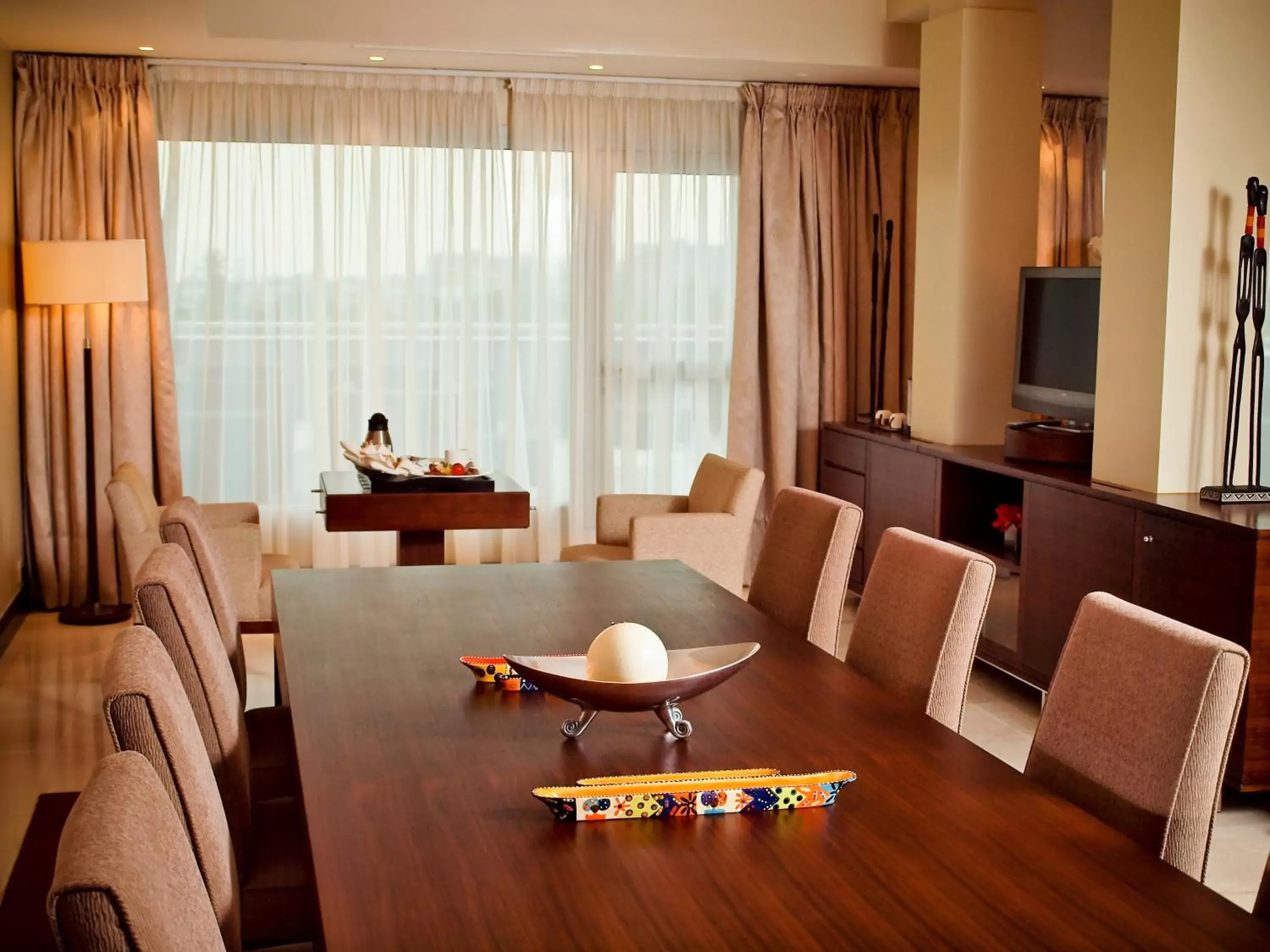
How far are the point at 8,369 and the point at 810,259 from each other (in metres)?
3.89

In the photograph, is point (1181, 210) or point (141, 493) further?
point (141, 493)

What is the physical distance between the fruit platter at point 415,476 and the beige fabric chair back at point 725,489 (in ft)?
3.40

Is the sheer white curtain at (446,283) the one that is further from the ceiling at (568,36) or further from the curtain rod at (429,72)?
the ceiling at (568,36)

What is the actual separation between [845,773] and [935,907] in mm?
359

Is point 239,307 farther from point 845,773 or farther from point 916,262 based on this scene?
point 845,773

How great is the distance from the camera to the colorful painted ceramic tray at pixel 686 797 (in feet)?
5.89

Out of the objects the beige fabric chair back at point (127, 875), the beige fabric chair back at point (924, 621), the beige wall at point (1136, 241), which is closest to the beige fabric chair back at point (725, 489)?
the beige wall at point (1136, 241)

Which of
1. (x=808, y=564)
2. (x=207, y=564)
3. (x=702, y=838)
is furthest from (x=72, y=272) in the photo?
(x=702, y=838)

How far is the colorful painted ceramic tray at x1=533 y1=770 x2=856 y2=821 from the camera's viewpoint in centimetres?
179

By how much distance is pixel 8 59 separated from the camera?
6039mm

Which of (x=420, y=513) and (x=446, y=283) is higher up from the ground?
(x=446, y=283)

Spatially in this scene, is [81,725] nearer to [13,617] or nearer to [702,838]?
[13,617]

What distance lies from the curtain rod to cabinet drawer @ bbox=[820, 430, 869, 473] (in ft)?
6.09

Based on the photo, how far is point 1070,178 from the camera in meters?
7.20
